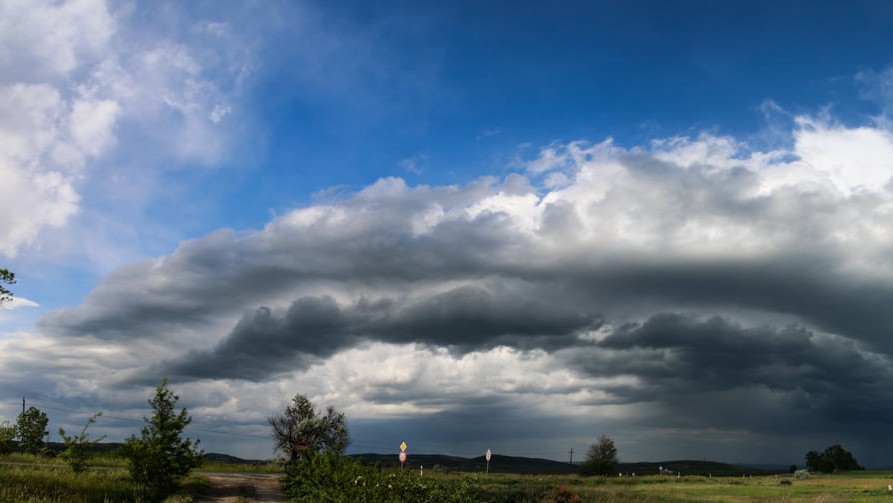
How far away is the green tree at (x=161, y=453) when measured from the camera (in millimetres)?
27266

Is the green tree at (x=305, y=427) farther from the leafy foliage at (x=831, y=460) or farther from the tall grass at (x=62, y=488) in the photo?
the leafy foliage at (x=831, y=460)

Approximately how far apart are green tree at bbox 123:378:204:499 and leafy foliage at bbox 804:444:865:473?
630 feet

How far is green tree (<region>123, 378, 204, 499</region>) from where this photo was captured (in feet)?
89.5

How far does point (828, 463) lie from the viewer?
591 feet

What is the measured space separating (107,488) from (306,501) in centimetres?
944

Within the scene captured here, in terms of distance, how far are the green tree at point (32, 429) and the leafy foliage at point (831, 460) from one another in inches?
7139

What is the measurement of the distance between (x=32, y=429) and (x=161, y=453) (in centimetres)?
5540

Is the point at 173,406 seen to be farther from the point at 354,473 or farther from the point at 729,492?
the point at 729,492

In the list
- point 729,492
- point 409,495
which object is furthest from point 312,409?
point 729,492

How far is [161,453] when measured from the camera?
27.5m

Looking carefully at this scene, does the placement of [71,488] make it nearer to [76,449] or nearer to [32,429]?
[76,449]

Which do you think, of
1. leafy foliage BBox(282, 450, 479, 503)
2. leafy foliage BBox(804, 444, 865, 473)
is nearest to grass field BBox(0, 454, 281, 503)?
leafy foliage BBox(282, 450, 479, 503)

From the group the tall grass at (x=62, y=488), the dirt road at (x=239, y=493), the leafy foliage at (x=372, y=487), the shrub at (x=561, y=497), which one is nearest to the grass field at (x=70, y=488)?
the tall grass at (x=62, y=488)

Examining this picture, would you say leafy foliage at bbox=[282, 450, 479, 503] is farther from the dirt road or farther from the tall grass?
the tall grass
